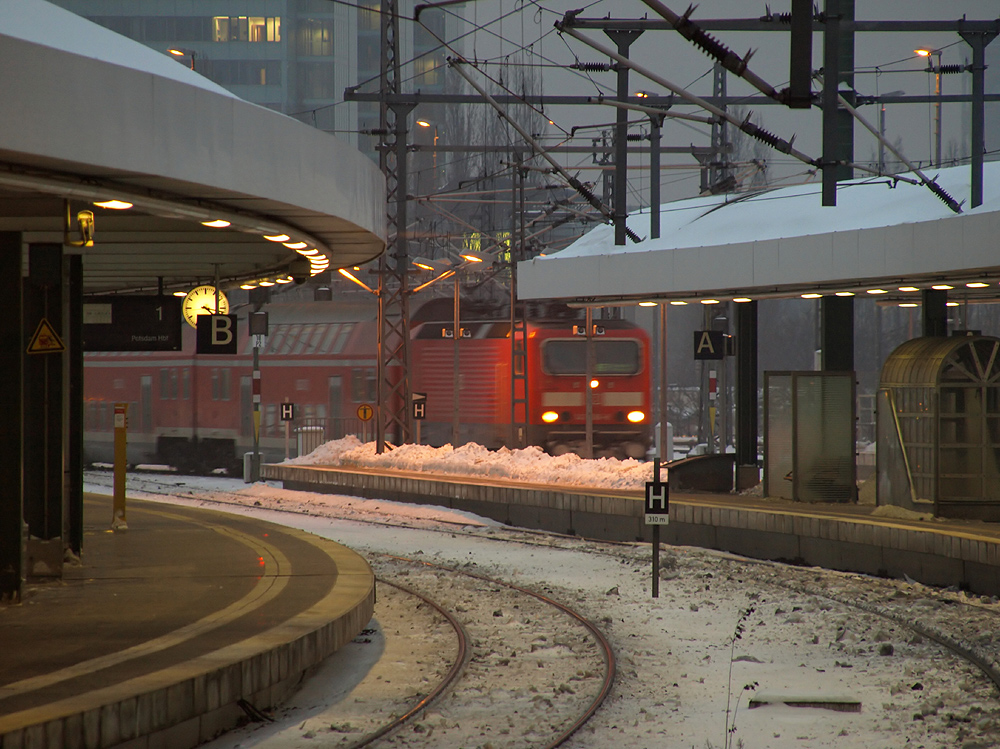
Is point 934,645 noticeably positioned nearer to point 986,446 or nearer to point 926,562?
point 926,562

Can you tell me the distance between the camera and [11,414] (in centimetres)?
881

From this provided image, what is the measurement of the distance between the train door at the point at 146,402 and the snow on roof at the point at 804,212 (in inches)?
552

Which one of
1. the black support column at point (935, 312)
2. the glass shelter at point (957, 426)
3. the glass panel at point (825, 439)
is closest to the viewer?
the glass shelter at point (957, 426)

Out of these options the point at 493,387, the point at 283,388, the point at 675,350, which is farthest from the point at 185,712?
the point at 675,350

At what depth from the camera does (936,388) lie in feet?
44.7

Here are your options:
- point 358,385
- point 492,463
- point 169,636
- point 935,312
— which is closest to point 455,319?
point 492,463

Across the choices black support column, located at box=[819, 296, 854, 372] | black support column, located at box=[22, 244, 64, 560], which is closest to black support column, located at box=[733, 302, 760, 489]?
black support column, located at box=[819, 296, 854, 372]

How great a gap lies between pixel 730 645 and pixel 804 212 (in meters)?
7.70

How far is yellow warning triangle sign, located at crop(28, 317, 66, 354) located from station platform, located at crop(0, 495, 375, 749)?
2.05 meters

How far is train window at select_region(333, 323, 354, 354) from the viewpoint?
85.3 feet

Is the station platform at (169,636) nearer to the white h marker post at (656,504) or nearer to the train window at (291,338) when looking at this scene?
the white h marker post at (656,504)

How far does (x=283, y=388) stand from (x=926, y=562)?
57.5 ft

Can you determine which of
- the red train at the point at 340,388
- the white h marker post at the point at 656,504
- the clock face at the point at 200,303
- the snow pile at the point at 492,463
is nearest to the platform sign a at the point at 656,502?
the white h marker post at the point at 656,504

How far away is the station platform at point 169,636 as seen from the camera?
6.16 m
